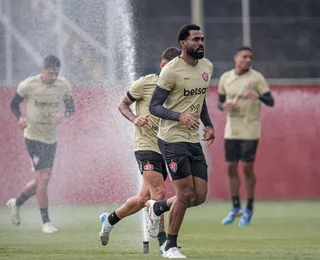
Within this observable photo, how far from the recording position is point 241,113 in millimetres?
18078

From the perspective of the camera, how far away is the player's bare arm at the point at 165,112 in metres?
10.8

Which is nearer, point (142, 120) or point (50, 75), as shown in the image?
point (142, 120)

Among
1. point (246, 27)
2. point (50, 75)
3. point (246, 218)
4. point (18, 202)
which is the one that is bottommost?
point (246, 218)

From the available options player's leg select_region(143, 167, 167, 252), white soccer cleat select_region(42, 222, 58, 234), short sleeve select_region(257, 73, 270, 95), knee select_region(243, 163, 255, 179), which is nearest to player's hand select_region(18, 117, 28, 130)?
white soccer cleat select_region(42, 222, 58, 234)

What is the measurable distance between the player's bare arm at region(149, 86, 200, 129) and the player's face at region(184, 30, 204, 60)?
0.43 metres

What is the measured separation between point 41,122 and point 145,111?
12.8ft

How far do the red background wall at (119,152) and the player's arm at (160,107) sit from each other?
2636 millimetres

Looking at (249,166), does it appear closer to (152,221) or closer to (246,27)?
(246,27)

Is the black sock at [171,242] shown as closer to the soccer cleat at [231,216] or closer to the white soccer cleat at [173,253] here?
the white soccer cleat at [173,253]

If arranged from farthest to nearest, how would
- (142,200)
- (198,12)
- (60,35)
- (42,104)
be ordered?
(198,12)
(60,35)
(42,104)
(142,200)

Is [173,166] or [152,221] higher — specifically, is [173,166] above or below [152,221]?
above

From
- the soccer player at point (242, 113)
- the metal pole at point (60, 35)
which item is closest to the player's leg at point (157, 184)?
the metal pole at point (60, 35)

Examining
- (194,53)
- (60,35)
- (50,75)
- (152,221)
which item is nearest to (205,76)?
(194,53)

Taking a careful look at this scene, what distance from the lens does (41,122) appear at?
1586 cm
